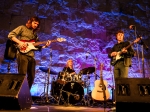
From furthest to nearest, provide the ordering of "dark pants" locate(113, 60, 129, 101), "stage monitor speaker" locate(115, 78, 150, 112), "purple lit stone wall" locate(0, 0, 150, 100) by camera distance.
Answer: "purple lit stone wall" locate(0, 0, 150, 100) < "dark pants" locate(113, 60, 129, 101) < "stage monitor speaker" locate(115, 78, 150, 112)

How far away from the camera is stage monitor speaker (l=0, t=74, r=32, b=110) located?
2.18 metres

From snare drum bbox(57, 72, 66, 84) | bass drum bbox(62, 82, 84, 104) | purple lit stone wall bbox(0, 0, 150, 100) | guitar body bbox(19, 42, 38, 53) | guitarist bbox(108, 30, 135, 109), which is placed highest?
purple lit stone wall bbox(0, 0, 150, 100)

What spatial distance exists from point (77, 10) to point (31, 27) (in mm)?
2893

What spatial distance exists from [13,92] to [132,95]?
1410mm

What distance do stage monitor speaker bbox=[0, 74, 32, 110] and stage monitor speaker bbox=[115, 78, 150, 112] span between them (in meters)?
1.18

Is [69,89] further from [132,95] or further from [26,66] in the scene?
[132,95]

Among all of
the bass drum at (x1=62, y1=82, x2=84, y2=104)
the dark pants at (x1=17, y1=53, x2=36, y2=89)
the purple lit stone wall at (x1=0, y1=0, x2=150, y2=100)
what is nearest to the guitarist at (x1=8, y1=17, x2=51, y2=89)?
the dark pants at (x1=17, y1=53, x2=36, y2=89)

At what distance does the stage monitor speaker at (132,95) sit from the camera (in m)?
2.06

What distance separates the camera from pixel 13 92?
2.20 m

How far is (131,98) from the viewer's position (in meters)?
2.09

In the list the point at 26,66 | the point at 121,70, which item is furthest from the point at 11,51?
the point at 121,70

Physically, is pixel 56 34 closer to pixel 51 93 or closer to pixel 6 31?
pixel 6 31

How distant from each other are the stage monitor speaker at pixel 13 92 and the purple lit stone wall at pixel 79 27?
2787mm

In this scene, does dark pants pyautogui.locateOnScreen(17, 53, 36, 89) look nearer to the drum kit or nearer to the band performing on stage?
the band performing on stage
